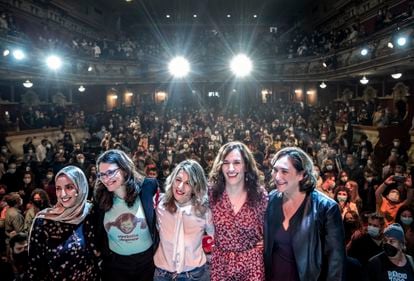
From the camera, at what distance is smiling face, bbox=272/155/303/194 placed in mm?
2715

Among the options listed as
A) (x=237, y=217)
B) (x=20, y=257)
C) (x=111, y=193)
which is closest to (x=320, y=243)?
(x=237, y=217)

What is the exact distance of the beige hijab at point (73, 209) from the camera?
9.25 feet

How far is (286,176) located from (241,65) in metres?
21.5

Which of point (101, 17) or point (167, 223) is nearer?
point (167, 223)

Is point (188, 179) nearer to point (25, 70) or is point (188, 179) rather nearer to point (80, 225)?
point (80, 225)

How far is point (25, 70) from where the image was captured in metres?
12.3

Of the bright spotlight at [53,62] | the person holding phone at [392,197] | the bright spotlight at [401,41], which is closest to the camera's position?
the person holding phone at [392,197]

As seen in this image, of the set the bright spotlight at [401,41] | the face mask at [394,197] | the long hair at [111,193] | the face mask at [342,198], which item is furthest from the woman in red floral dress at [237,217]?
the bright spotlight at [401,41]

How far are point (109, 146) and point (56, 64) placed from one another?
176 inches

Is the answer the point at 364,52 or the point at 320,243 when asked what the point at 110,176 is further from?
the point at 364,52

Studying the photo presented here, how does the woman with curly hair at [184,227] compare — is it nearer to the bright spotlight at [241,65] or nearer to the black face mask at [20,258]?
the black face mask at [20,258]

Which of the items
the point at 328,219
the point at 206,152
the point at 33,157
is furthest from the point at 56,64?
the point at 328,219

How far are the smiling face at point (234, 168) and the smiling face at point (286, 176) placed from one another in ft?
0.93

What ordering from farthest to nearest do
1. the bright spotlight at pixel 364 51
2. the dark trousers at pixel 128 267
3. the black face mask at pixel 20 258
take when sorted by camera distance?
the bright spotlight at pixel 364 51 → the black face mask at pixel 20 258 → the dark trousers at pixel 128 267
